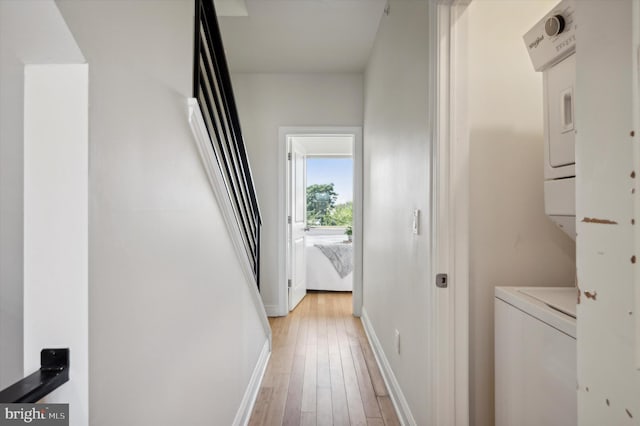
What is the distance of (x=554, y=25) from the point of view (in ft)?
3.52

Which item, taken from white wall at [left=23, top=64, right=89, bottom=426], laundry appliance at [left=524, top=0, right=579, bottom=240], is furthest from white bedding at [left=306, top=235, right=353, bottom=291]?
white wall at [left=23, top=64, right=89, bottom=426]

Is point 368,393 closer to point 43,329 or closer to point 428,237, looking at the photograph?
point 428,237

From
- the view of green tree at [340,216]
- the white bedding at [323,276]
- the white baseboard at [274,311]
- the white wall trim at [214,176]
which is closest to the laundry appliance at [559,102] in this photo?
the white wall trim at [214,176]

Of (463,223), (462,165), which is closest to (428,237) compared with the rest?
(463,223)

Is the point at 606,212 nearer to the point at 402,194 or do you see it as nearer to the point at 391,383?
the point at 402,194

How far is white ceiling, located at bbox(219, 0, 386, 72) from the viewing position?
2.56 m

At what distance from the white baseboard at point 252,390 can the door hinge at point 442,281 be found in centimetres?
119

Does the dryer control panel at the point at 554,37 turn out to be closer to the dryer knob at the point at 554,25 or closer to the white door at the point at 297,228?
the dryer knob at the point at 554,25

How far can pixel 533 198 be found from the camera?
1.47 meters

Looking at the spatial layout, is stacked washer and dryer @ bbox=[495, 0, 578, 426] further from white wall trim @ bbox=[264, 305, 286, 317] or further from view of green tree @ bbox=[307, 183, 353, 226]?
view of green tree @ bbox=[307, 183, 353, 226]

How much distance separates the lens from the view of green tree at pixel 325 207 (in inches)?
290

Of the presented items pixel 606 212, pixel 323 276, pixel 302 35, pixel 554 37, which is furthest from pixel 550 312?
pixel 323 276

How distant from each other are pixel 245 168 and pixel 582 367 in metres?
1.91

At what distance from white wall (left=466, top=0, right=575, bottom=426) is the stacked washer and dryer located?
7.3 inches
